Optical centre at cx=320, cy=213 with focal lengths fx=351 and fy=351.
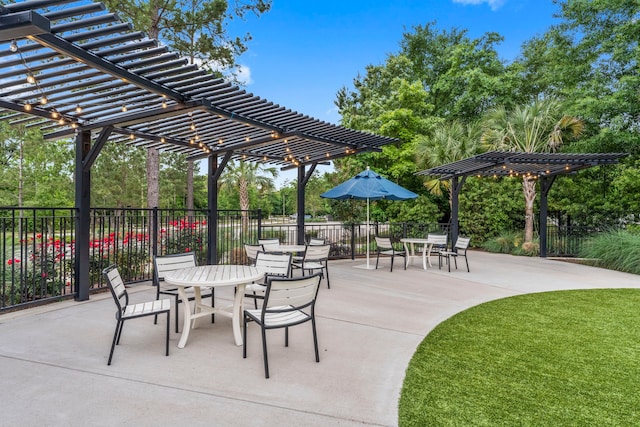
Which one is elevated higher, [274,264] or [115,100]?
[115,100]

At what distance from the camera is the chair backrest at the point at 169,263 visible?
158 inches

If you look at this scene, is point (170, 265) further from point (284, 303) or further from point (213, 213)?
point (213, 213)

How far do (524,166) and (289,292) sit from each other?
929 centimetres

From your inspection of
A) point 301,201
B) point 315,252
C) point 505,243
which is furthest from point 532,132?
point 315,252

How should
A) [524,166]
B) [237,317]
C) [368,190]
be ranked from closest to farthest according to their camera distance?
[237,317] → [368,190] → [524,166]

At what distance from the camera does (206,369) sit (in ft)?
9.61

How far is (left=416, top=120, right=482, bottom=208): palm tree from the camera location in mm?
13281

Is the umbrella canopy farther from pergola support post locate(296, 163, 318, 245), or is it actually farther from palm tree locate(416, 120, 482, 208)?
palm tree locate(416, 120, 482, 208)

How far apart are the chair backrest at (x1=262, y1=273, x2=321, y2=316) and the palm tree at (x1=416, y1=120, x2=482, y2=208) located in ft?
37.1

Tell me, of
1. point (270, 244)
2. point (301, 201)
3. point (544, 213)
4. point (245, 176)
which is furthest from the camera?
point (245, 176)

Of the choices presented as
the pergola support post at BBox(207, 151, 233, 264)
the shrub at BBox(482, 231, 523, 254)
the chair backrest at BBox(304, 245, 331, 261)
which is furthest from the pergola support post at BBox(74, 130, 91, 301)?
the shrub at BBox(482, 231, 523, 254)

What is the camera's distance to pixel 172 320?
13.8ft

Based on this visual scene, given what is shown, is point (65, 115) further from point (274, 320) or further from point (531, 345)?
point (531, 345)

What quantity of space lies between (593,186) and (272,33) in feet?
49.0
